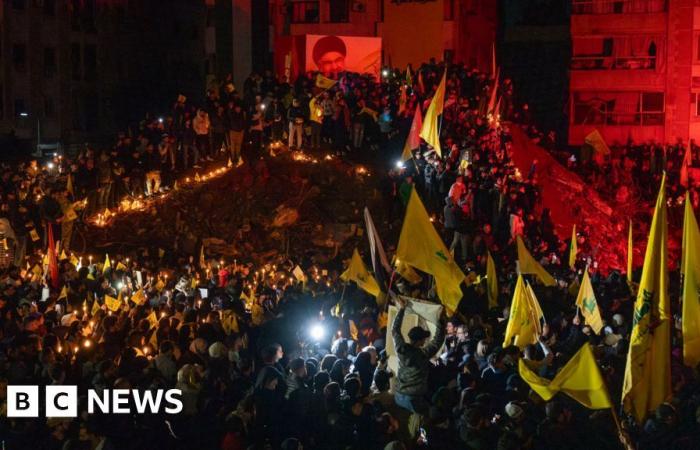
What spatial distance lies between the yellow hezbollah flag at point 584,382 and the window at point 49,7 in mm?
39508

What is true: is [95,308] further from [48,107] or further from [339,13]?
[48,107]

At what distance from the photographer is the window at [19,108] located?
44272 millimetres

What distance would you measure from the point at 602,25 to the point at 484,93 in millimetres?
11695

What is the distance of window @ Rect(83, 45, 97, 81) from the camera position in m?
49.4

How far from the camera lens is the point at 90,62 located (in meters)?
49.8

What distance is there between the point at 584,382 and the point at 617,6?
3117cm

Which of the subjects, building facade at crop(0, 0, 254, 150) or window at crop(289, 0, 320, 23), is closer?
window at crop(289, 0, 320, 23)

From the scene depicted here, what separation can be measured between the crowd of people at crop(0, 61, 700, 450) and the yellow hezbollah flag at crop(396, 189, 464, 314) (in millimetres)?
714

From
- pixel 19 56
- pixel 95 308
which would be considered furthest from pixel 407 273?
pixel 19 56

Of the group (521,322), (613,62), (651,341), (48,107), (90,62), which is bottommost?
(521,322)

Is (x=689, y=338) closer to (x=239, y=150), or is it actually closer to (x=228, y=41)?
(x=239, y=150)

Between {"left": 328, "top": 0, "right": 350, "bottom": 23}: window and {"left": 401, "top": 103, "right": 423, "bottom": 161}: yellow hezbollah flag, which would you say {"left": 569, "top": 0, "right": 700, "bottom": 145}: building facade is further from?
{"left": 401, "top": 103, "right": 423, "bottom": 161}: yellow hezbollah flag

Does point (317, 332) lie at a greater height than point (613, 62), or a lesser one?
lesser

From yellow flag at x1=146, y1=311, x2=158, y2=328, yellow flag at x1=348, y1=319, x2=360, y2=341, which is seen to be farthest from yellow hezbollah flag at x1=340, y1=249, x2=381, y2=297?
yellow flag at x1=146, y1=311, x2=158, y2=328
